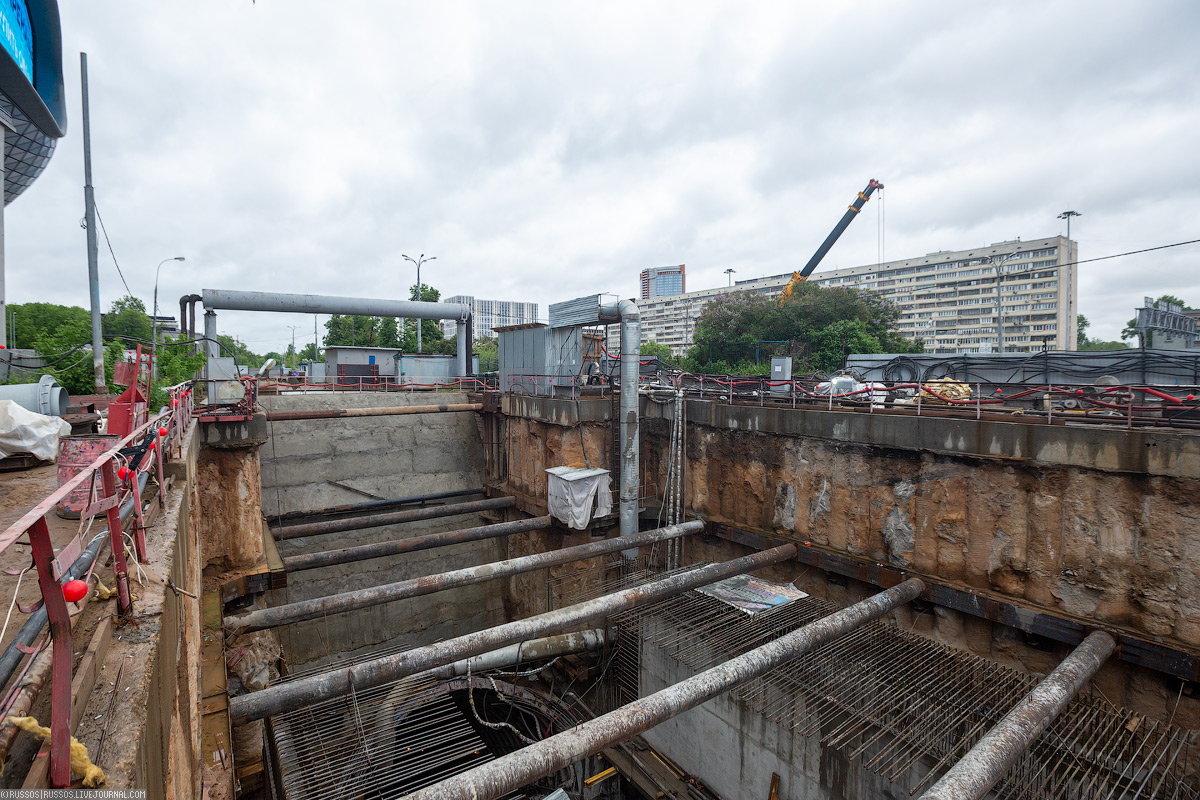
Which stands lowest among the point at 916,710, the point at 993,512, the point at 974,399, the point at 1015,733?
the point at 916,710

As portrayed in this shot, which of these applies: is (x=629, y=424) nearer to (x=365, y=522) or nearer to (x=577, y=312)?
(x=577, y=312)

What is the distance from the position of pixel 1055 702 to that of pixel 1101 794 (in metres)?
1.14

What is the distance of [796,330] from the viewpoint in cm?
3831

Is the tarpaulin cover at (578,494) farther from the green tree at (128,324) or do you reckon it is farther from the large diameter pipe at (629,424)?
the green tree at (128,324)

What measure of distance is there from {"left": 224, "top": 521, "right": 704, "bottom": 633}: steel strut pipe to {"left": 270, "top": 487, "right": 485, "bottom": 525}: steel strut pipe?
6.40 m

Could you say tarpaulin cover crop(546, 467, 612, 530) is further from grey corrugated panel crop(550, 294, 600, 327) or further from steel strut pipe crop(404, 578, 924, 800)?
steel strut pipe crop(404, 578, 924, 800)

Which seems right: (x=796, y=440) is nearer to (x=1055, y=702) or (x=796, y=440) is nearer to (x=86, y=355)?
(x=1055, y=702)

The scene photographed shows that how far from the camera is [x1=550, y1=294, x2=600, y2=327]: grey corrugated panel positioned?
14.4 meters

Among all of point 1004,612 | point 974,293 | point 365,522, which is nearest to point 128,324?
point 365,522

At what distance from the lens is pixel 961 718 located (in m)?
7.27

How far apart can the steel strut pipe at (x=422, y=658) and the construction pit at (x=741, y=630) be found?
0.04 m

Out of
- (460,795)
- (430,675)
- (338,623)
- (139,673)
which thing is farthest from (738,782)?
(338,623)

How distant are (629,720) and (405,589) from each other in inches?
193

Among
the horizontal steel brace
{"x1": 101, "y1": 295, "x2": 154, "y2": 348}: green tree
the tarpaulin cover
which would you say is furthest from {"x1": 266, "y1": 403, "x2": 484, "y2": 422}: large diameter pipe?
{"x1": 101, "y1": 295, "x2": 154, "y2": 348}: green tree
